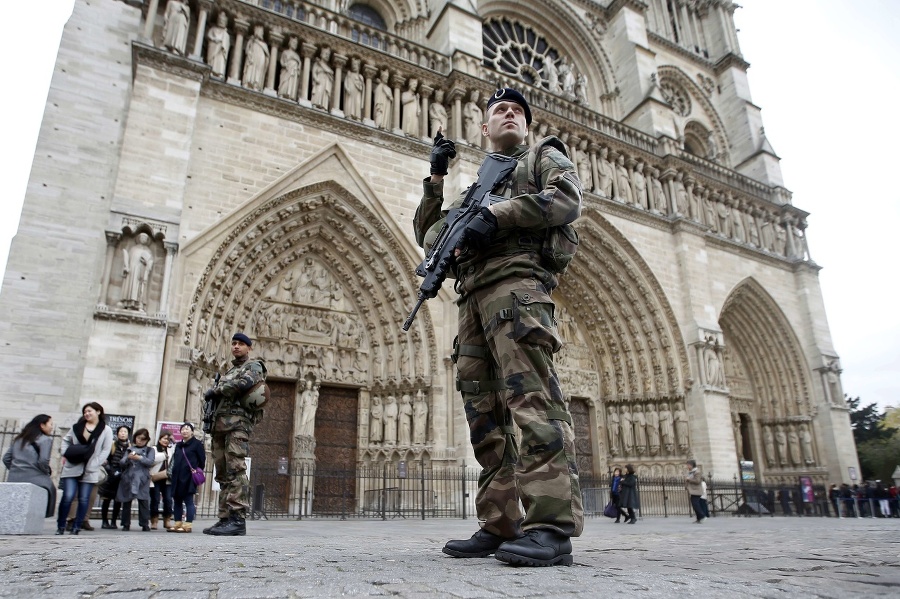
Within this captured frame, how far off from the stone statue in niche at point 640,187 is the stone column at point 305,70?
8776mm

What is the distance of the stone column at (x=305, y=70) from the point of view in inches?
441

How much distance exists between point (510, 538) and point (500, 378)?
2.17 feet

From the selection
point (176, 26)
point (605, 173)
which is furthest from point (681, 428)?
point (176, 26)

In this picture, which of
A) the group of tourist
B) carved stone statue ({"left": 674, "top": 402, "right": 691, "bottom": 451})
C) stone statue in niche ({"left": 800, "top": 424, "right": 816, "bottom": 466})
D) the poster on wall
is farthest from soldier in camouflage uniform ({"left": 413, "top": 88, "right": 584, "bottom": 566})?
stone statue in niche ({"left": 800, "top": 424, "right": 816, "bottom": 466})

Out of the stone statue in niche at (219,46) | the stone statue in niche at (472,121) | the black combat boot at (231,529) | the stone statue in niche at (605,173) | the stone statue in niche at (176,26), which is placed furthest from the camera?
the stone statue in niche at (605,173)

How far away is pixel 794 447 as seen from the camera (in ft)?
55.1

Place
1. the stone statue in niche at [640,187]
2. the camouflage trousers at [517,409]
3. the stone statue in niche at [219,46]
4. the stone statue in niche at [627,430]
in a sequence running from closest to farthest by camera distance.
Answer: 1. the camouflage trousers at [517,409]
2. the stone statue in niche at [219,46]
3. the stone statue in niche at [627,430]
4. the stone statue in niche at [640,187]

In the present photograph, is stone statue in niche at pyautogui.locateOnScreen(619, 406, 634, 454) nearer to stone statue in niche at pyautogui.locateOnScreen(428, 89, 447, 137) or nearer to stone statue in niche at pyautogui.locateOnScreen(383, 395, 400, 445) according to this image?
stone statue in niche at pyautogui.locateOnScreen(383, 395, 400, 445)

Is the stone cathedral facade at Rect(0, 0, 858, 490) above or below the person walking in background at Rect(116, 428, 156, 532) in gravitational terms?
above

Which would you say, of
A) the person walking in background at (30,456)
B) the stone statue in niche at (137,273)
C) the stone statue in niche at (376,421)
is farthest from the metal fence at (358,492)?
the person walking in background at (30,456)

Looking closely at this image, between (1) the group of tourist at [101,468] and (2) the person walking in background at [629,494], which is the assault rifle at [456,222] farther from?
(2) the person walking in background at [629,494]

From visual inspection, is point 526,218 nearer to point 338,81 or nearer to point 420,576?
point 420,576

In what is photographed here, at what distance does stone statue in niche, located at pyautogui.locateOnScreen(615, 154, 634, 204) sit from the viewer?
15.1m

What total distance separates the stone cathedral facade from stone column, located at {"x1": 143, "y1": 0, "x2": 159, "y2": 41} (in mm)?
38
